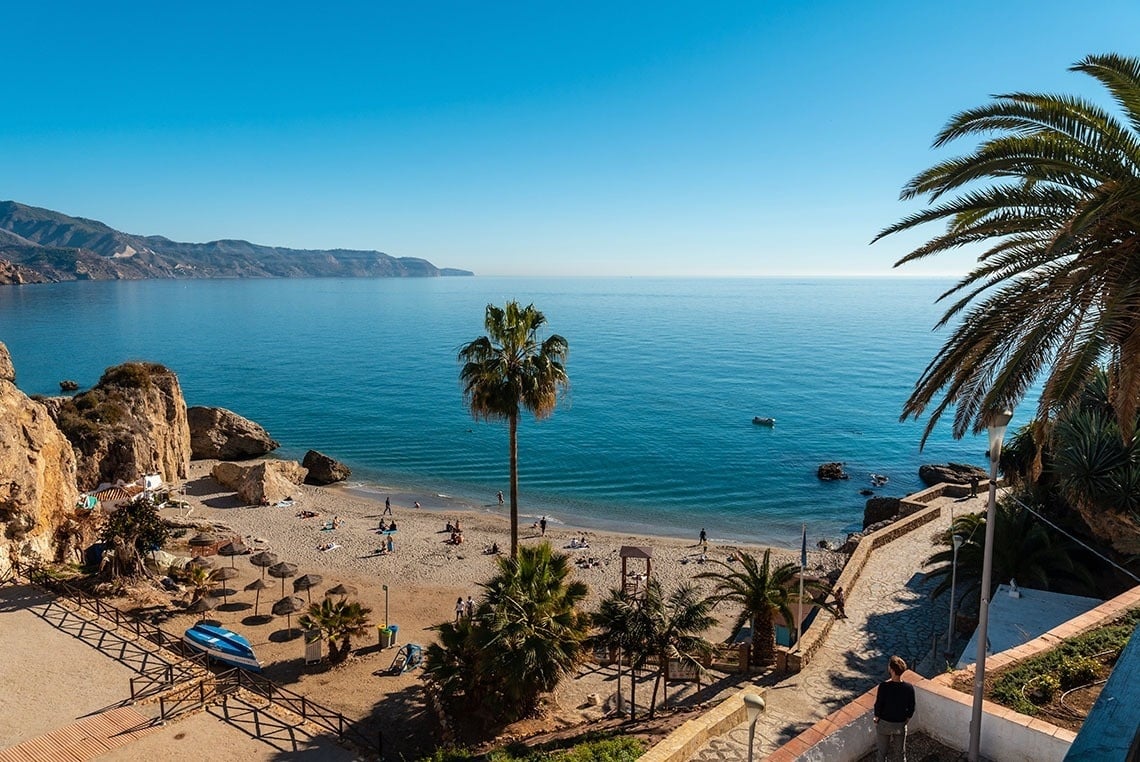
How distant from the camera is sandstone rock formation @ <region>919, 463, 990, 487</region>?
4278 cm

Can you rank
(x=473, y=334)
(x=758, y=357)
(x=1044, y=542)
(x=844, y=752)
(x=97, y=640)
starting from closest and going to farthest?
(x=844, y=752)
(x=97, y=640)
(x=1044, y=542)
(x=758, y=357)
(x=473, y=334)

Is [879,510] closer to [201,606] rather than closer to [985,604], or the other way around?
[985,604]

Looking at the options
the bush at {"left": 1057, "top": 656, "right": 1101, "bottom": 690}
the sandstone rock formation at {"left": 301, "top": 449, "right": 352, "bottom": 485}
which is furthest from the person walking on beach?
the sandstone rock formation at {"left": 301, "top": 449, "right": 352, "bottom": 485}

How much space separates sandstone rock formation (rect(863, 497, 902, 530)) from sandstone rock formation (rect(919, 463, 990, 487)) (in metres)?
9.73

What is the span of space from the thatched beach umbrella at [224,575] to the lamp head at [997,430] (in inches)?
897

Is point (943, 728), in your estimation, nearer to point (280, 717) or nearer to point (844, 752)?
point (844, 752)

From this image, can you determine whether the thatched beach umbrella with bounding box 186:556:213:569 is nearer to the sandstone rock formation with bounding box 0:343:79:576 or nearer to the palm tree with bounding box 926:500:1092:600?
the sandstone rock formation with bounding box 0:343:79:576

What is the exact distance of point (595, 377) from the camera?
8262cm

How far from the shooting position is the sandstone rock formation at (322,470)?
44219 millimetres

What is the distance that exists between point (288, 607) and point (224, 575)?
516cm

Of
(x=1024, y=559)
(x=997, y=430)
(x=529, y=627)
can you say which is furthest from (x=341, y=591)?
(x=997, y=430)

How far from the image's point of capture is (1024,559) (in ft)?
57.7

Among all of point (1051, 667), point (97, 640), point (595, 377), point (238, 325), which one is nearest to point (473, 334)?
point (238, 325)

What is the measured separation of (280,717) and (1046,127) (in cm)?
1626
